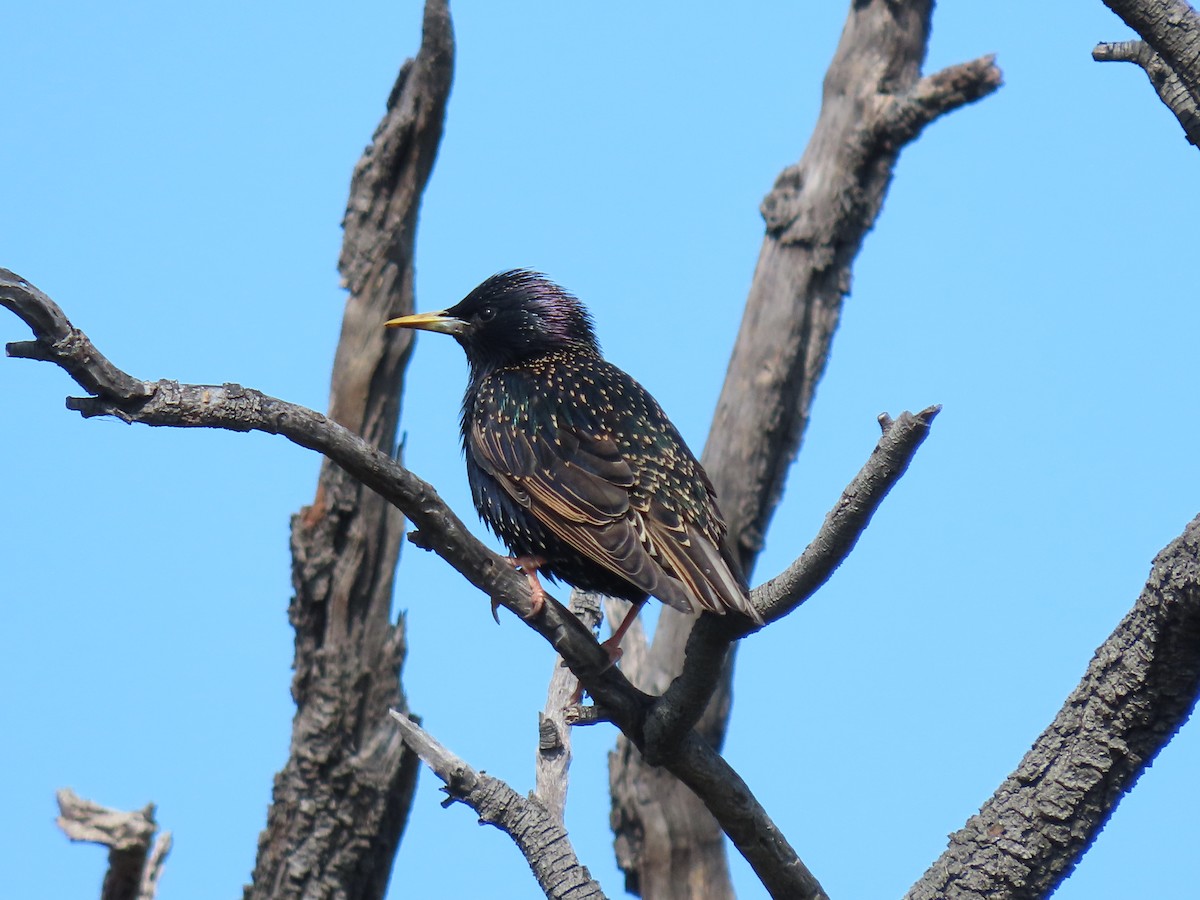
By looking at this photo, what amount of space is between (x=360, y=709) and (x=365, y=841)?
66 centimetres

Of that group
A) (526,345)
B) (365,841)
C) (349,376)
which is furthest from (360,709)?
(526,345)

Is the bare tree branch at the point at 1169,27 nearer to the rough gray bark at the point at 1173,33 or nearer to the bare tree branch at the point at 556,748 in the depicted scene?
the rough gray bark at the point at 1173,33

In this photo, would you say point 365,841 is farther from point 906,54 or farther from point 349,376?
point 906,54

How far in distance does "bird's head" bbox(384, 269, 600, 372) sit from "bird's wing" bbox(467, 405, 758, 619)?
2.21 feet

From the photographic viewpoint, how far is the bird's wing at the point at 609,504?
14.0ft

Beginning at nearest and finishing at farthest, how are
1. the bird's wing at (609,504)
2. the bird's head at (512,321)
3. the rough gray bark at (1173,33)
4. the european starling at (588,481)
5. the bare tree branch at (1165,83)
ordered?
the rough gray bark at (1173,33)
the bare tree branch at (1165,83)
the bird's wing at (609,504)
the european starling at (588,481)
the bird's head at (512,321)

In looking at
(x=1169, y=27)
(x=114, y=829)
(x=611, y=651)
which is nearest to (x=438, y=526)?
(x=611, y=651)

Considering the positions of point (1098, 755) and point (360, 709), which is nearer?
point (1098, 755)

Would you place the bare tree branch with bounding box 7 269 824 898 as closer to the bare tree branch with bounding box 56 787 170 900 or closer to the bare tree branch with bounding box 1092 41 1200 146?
the bare tree branch with bounding box 56 787 170 900

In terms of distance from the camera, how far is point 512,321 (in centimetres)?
593

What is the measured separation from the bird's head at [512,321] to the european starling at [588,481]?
1 centimetres

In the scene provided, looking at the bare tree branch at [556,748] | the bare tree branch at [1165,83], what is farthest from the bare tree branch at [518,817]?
the bare tree branch at [1165,83]

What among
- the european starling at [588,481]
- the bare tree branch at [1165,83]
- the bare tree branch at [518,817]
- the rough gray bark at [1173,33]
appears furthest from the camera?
the european starling at [588,481]

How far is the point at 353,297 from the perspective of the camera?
729cm
